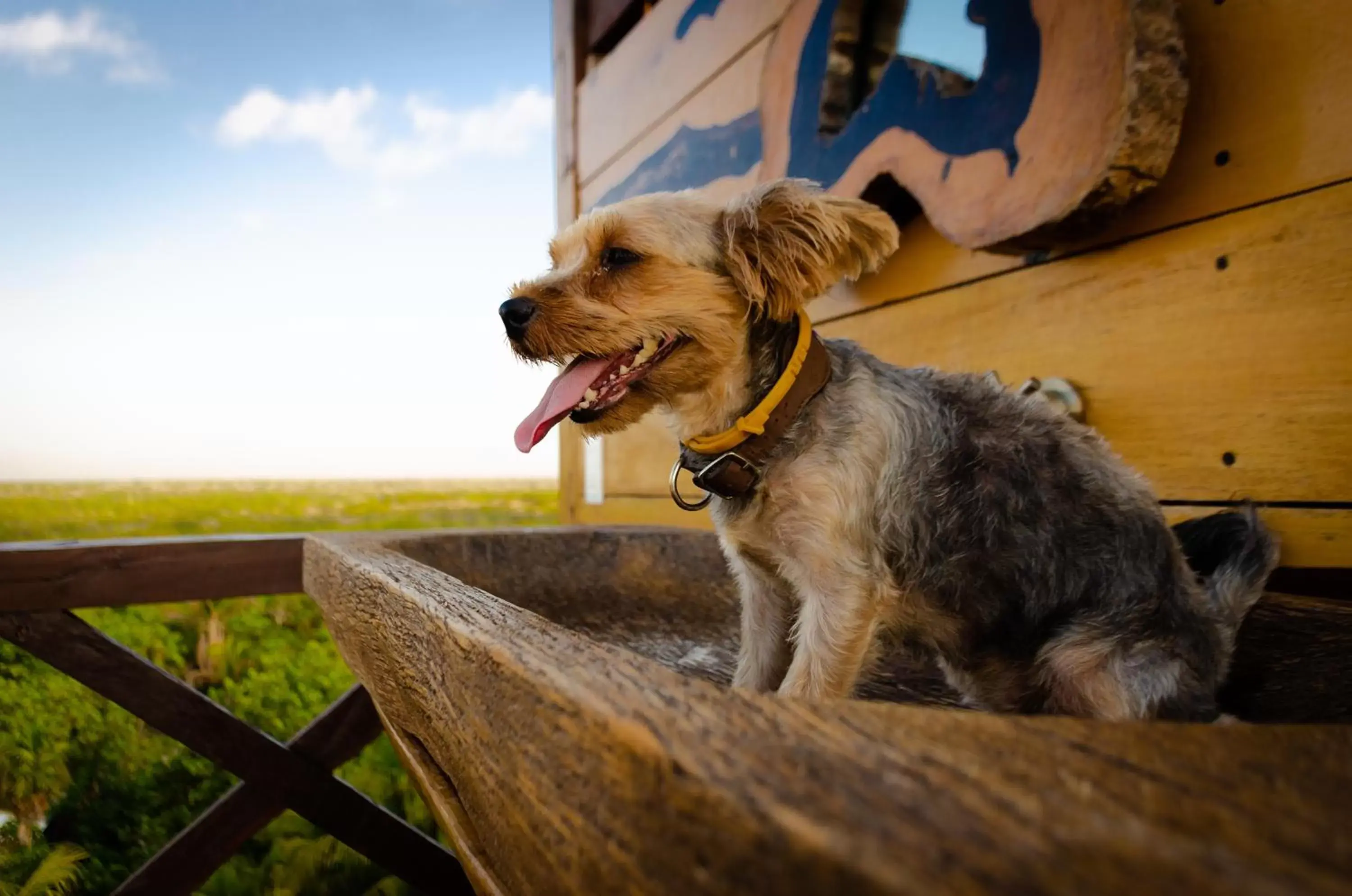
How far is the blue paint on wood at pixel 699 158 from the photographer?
7.27ft

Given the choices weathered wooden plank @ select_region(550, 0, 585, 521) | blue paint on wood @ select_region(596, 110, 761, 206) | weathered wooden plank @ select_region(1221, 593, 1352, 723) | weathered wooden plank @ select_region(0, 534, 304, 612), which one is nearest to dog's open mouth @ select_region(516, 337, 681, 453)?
weathered wooden plank @ select_region(1221, 593, 1352, 723)

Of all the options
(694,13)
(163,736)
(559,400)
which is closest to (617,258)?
(559,400)

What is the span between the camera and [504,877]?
54cm

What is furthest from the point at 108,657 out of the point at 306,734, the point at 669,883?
the point at 669,883

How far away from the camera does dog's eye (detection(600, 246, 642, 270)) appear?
3.86 ft

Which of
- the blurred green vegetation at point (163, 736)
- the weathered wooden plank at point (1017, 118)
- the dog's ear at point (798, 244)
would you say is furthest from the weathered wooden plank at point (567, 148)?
the dog's ear at point (798, 244)

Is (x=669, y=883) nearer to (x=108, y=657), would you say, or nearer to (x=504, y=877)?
(x=504, y=877)

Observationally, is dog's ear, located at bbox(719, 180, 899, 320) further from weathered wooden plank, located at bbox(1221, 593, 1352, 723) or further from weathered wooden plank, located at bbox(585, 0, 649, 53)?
weathered wooden plank, located at bbox(585, 0, 649, 53)

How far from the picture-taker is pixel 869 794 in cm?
25

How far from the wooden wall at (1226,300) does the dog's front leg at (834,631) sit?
2.02ft

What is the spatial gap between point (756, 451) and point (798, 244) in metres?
0.31

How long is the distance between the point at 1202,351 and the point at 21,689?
9.74 feet

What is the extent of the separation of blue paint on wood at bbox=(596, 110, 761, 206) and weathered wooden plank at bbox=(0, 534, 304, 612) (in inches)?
49.2

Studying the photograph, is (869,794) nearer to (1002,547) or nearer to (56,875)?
(1002,547)
